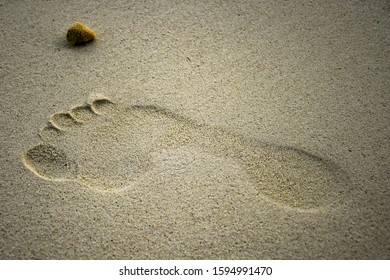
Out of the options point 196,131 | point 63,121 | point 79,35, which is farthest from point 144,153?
point 79,35

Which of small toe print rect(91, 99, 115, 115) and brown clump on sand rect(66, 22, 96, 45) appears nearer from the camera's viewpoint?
small toe print rect(91, 99, 115, 115)

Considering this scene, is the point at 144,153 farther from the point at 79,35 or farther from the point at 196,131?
the point at 79,35

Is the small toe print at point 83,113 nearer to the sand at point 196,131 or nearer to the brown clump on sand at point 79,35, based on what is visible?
the sand at point 196,131

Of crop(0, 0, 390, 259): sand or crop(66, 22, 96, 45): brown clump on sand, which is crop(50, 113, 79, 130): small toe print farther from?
crop(66, 22, 96, 45): brown clump on sand

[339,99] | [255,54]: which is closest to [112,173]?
[255,54]

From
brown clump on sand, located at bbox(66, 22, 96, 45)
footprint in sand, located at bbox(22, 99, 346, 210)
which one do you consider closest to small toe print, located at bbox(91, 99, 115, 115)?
footprint in sand, located at bbox(22, 99, 346, 210)

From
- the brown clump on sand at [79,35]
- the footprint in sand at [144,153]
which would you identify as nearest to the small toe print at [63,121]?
the footprint in sand at [144,153]

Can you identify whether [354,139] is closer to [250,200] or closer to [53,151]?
[250,200]
